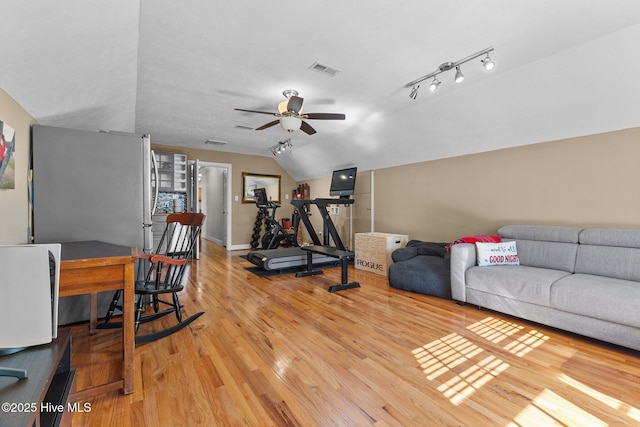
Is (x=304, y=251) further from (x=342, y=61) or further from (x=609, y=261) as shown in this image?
(x=609, y=261)

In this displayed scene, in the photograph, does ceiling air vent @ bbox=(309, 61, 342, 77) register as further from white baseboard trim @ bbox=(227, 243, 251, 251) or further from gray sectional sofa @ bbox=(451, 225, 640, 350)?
white baseboard trim @ bbox=(227, 243, 251, 251)

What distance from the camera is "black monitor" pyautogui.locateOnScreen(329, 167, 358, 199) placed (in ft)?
18.4

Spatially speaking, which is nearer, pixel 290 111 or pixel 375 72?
pixel 375 72

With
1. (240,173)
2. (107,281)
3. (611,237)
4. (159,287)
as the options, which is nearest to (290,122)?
(159,287)

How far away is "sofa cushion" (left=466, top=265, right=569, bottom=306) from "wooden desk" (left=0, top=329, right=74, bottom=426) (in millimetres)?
3341

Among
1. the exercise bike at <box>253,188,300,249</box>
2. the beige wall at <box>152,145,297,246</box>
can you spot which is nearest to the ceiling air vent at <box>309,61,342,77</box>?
the exercise bike at <box>253,188,300,249</box>

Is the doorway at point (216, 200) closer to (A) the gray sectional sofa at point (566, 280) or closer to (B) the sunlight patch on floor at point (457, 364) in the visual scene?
(A) the gray sectional sofa at point (566, 280)

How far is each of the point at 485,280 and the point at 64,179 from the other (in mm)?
4218

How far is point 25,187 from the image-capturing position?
237 cm

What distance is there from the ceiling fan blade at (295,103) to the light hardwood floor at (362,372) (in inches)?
91.7

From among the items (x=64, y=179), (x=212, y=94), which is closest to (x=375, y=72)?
(x=212, y=94)

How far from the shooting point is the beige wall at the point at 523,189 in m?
3.02

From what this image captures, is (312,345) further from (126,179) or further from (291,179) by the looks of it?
(291,179)

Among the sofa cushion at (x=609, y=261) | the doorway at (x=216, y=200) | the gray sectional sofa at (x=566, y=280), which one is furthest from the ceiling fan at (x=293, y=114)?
the doorway at (x=216, y=200)
